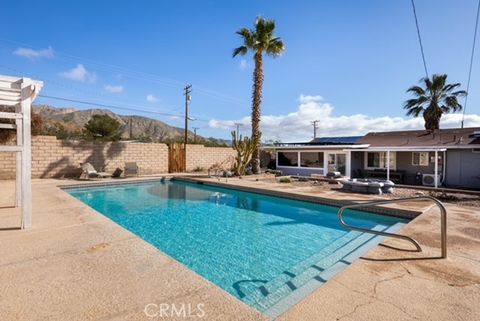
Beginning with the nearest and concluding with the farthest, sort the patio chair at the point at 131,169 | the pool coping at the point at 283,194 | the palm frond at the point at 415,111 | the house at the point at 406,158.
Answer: the pool coping at the point at 283,194 → the house at the point at 406,158 → the patio chair at the point at 131,169 → the palm frond at the point at 415,111

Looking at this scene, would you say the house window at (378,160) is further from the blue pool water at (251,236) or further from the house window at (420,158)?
the blue pool water at (251,236)

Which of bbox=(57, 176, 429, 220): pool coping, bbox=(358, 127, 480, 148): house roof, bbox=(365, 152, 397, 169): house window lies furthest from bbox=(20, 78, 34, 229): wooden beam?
bbox=(365, 152, 397, 169): house window

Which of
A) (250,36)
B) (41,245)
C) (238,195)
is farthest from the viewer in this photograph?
(250,36)

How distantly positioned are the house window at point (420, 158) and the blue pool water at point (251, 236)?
9.92 meters

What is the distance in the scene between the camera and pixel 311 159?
19.0 metres

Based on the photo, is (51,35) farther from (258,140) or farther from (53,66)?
(258,140)

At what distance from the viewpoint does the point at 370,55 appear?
11.8 meters

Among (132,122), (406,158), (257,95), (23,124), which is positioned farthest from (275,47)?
(132,122)

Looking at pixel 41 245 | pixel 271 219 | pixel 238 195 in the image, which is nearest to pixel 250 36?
pixel 238 195

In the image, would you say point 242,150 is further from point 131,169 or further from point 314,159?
point 131,169

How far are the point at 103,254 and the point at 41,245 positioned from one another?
1136 millimetres

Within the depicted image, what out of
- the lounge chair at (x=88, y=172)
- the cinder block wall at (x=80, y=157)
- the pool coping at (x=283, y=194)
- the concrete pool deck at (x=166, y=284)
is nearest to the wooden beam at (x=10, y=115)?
the concrete pool deck at (x=166, y=284)

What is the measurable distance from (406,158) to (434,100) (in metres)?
6.79

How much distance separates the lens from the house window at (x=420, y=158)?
1506 centimetres
